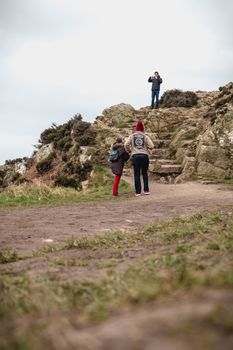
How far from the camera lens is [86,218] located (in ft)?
30.2

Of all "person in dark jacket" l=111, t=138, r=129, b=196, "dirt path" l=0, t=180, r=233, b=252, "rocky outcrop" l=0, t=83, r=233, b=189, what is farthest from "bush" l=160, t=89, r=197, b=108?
"dirt path" l=0, t=180, r=233, b=252

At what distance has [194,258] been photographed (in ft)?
13.1

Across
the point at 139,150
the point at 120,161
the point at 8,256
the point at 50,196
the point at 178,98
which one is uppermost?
the point at 178,98

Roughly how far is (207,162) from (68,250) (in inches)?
470

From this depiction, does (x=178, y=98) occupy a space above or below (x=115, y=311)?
above

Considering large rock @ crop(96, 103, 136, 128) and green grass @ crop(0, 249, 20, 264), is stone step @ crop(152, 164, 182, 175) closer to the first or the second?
large rock @ crop(96, 103, 136, 128)

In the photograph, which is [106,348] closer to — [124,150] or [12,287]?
[12,287]

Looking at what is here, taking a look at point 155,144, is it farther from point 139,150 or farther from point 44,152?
Result: point 139,150

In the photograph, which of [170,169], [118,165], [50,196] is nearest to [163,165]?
[170,169]

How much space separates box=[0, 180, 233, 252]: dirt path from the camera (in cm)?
703

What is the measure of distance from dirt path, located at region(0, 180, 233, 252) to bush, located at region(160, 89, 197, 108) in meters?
14.0

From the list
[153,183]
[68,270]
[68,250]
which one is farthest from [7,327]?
[153,183]

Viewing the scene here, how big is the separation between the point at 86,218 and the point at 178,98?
19.2 m

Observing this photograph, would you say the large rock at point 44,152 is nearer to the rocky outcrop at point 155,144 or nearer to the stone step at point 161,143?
the rocky outcrop at point 155,144
